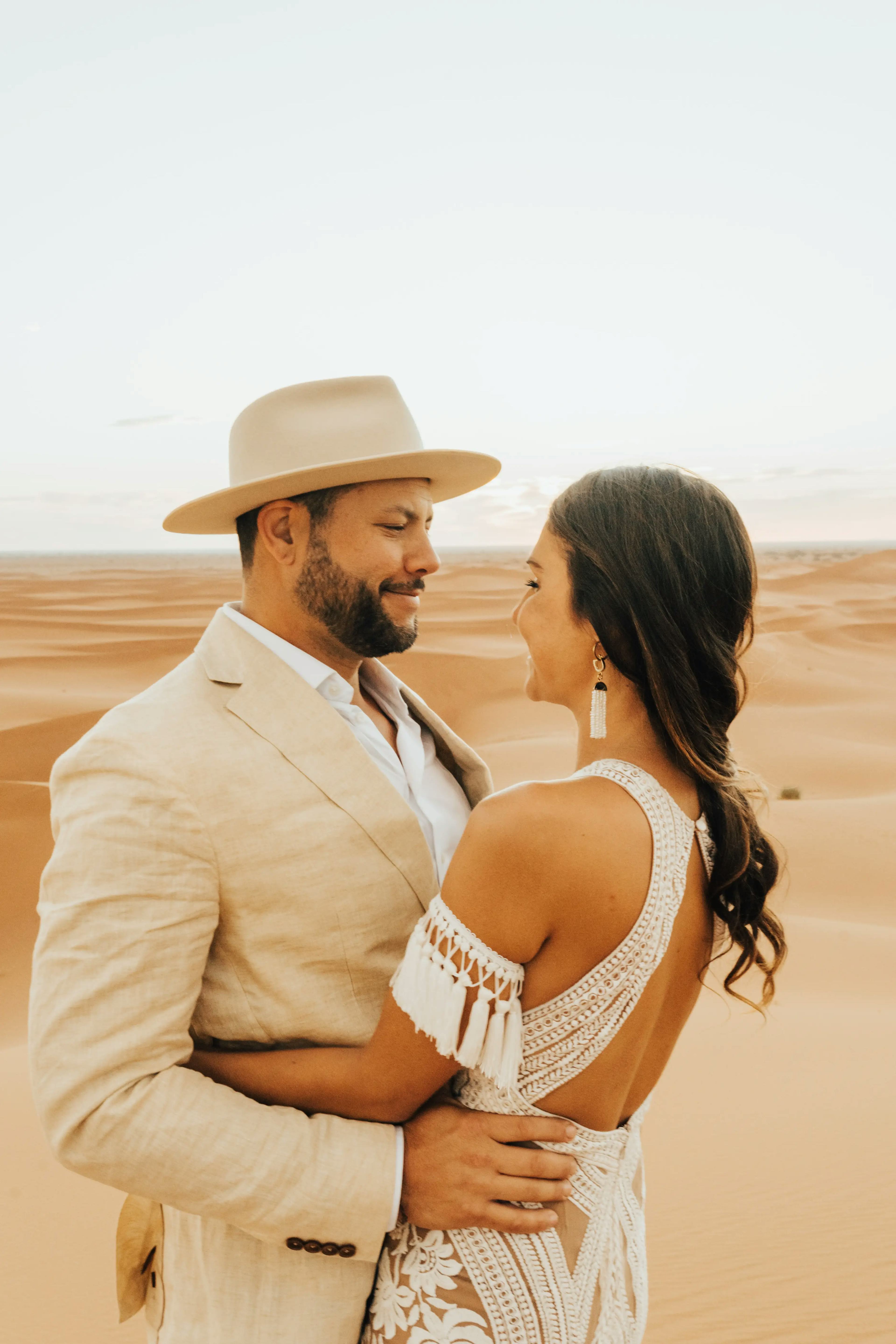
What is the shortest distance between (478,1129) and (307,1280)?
43 centimetres

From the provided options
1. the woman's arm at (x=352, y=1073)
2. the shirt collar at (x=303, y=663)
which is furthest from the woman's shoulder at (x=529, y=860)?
the shirt collar at (x=303, y=663)

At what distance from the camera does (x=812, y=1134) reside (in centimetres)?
440

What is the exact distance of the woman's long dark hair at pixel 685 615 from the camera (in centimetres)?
173

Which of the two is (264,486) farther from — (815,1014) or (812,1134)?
(815,1014)

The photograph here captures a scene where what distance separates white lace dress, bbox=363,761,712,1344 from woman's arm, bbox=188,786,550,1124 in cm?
2

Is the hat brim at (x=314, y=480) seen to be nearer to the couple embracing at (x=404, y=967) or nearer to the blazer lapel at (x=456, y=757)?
the couple embracing at (x=404, y=967)

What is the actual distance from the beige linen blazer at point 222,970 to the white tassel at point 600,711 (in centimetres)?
40

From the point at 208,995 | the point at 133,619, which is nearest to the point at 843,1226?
the point at 208,995

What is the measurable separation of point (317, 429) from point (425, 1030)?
136 centimetres

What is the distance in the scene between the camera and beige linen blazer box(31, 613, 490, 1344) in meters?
1.61

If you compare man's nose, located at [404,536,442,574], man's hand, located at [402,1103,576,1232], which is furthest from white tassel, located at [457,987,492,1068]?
man's nose, located at [404,536,442,574]

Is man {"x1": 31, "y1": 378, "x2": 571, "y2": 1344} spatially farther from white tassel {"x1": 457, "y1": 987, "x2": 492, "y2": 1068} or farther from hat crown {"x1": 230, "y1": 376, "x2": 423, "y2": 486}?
white tassel {"x1": 457, "y1": 987, "x2": 492, "y2": 1068}

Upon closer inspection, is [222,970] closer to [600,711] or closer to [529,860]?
[529,860]

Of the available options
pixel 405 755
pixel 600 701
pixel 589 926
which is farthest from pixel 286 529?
pixel 589 926
